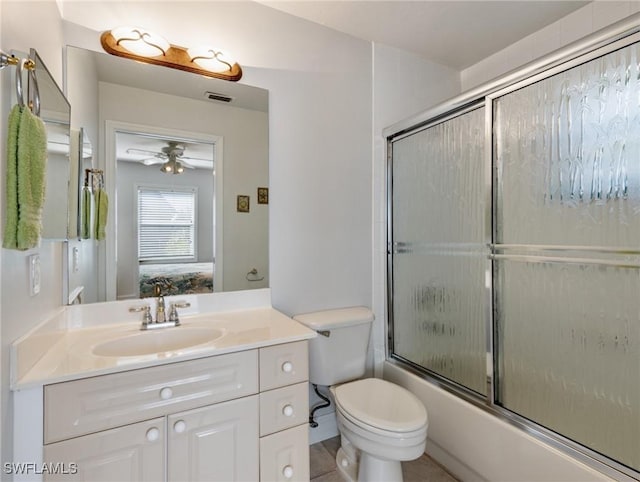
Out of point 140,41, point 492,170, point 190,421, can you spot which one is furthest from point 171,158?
point 492,170

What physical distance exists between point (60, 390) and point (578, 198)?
1.80 metres

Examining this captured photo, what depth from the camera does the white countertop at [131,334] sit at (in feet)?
3.07

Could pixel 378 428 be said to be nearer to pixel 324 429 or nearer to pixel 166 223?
pixel 324 429

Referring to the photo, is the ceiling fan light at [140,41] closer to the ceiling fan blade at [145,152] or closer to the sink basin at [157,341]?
the ceiling fan blade at [145,152]

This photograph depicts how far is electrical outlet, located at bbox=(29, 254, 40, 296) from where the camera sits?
0.98 m

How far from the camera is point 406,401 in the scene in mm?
1514

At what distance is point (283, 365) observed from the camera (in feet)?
4.17

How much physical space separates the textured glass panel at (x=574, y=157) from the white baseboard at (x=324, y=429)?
1.37 metres

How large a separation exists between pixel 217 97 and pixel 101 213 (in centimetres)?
76

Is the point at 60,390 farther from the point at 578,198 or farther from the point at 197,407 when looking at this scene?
the point at 578,198

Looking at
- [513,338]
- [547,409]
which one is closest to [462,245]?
[513,338]

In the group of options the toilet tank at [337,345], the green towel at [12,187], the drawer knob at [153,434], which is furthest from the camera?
the toilet tank at [337,345]

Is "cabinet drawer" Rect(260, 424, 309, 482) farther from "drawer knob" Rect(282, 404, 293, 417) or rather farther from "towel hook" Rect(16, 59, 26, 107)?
"towel hook" Rect(16, 59, 26, 107)

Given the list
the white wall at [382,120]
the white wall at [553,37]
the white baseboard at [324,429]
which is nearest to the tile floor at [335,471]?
the white baseboard at [324,429]
